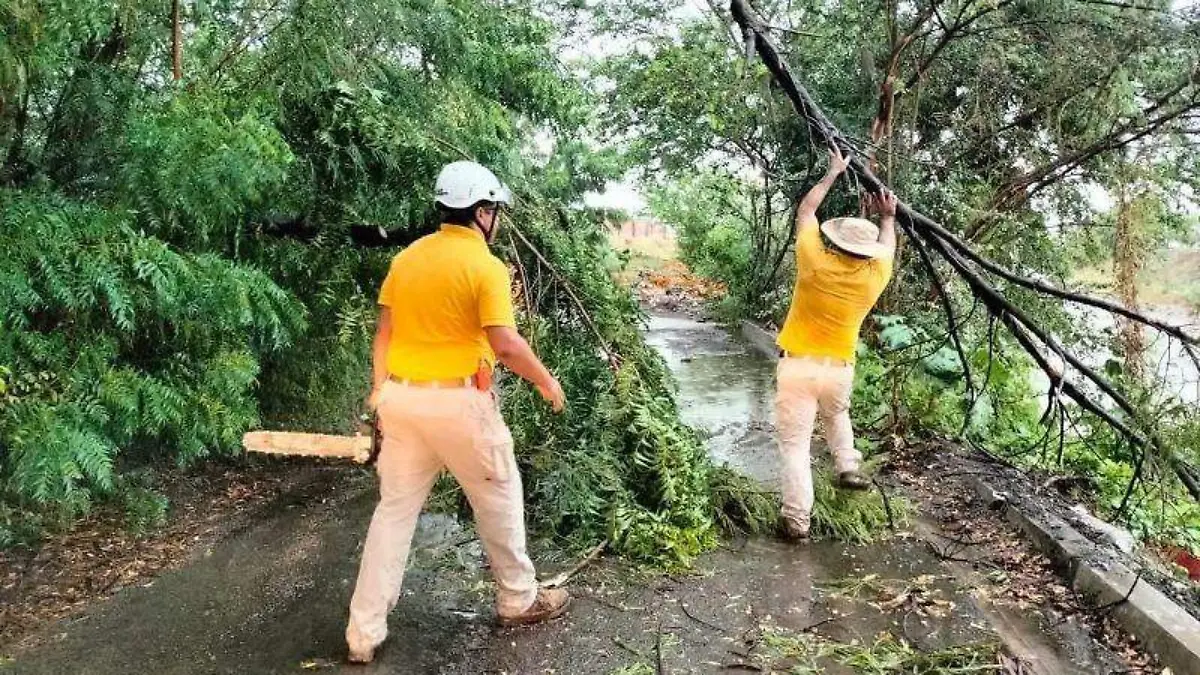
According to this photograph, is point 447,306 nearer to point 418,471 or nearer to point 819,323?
point 418,471

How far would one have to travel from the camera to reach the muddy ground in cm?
404

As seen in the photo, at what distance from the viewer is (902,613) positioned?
4699 millimetres

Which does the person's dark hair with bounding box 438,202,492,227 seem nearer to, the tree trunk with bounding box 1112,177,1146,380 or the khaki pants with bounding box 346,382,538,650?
the khaki pants with bounding box 346,382,538,650

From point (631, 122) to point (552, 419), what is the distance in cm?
1133

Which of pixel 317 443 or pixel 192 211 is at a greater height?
pixel 192 211

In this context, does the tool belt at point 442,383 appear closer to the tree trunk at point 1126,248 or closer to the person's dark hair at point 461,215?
the person's dark hair at point 461,215

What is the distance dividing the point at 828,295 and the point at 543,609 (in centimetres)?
255

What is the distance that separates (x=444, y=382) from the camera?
3840 mm

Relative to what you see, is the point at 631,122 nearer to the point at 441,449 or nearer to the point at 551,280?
the point at 551,280

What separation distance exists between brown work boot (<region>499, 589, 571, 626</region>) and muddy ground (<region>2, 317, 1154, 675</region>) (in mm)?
57

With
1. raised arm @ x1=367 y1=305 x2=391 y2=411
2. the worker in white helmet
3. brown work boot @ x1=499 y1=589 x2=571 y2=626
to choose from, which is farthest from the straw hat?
raised arm @ x1=367 y1=305 x2=391 y2=411

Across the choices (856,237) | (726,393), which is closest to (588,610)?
(856,237)

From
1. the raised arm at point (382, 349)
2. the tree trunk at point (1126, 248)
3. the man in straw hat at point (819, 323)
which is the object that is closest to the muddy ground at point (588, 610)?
the man in straw hat at point (819, 323)

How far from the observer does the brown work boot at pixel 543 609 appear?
4.32m
